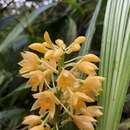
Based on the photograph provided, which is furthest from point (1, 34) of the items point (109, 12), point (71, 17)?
point (109, 12)

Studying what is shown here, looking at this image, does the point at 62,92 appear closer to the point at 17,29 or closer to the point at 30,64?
the point at 30,64

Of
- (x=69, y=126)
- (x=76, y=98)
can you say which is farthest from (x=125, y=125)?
(x=76, y=98)

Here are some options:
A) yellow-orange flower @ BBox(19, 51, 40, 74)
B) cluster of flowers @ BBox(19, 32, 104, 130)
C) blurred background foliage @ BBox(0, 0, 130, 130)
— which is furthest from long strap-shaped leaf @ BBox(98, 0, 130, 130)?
blurred background foliage @ BBox(0, 0, 130, 130)

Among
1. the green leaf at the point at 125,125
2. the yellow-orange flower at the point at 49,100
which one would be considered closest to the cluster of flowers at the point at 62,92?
the yellow-orange flower at the point at 49,100

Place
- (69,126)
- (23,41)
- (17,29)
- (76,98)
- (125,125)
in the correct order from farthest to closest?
(23,41), (17,29), (125,125), (69,126), (76,98)

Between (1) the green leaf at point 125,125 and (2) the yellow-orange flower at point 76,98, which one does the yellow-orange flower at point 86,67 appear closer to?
(2) the yellow-orange flower at point 76,98

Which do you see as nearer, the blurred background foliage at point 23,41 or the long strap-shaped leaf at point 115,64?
the long strap-shaped leaf at point 115,64

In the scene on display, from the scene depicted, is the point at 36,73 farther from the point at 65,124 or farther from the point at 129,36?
the point at 129,36
